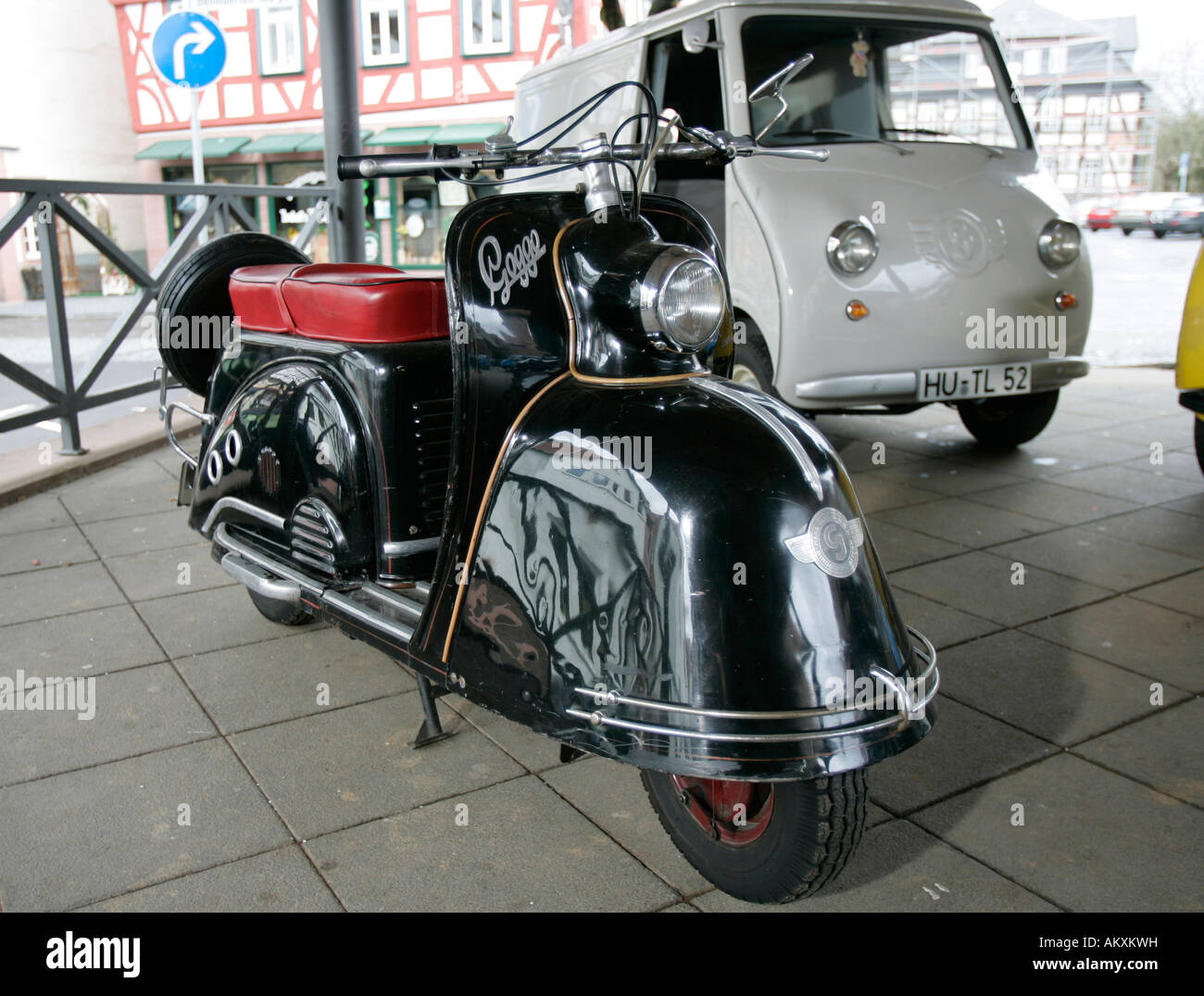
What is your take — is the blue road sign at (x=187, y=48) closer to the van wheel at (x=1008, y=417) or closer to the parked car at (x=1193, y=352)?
the van wheel at (x=1008, y=417)

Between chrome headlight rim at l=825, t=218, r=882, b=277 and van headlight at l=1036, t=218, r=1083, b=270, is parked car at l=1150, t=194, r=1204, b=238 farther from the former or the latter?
chrome headlight rim at l=825, t=218, r=882, b=277

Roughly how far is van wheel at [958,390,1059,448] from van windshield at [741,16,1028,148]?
1298 millimetres

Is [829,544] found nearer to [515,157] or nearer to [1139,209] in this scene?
[515,157]

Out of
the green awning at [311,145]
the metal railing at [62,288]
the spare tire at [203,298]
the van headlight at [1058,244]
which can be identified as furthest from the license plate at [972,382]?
the green awning at [311,145]

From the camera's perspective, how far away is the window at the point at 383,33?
18922 mm

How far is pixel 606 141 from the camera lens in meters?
2.03

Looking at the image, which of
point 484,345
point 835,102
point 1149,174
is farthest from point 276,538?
point 1149,174

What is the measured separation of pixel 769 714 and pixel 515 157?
122cm

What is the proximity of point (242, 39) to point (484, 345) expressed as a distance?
69.6ft

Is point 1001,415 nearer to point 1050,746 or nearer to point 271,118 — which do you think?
point 1050,746

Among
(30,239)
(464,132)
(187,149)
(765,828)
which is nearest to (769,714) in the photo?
(765,828)

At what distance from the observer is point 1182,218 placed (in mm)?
26844

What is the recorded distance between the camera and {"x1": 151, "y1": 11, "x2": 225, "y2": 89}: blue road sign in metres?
8.59

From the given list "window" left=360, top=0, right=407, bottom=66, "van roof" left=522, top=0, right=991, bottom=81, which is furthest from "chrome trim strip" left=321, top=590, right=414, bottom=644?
"window" left=360, top=0, right=407, bottom=66
